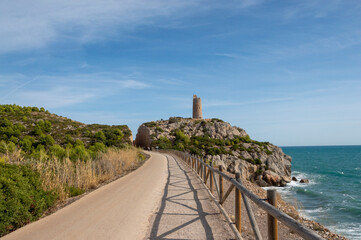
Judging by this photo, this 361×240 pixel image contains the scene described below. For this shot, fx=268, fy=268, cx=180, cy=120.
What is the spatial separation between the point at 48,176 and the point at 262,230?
726 cm

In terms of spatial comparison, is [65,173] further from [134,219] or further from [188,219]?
[188,219]

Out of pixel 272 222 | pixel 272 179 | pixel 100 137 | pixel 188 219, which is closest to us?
pixel 272 222

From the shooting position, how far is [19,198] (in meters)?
7.10

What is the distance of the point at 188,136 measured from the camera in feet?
212

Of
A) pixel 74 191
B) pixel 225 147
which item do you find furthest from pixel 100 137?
pixel 74 191

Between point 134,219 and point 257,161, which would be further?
point 257,161

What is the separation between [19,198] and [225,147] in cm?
4889

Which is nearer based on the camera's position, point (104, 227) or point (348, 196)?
point (104, 227)

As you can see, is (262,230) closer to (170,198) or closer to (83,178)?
(170,198)

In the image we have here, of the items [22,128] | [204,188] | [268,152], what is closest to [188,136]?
[268,152]

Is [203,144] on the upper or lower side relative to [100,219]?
upper

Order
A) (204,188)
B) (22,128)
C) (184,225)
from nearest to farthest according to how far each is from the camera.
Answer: (184,225)
(204,188)
(22,128)

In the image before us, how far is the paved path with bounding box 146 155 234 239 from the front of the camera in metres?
5.82

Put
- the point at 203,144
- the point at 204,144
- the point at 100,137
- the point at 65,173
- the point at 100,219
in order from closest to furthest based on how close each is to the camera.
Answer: the point at 100,219 → the point at 65,173 → the point at 100,137 → the point at 204,144 → the point at 203,144
